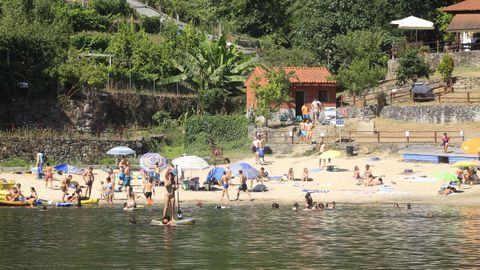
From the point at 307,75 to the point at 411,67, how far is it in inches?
257

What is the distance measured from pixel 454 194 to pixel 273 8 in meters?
38.5

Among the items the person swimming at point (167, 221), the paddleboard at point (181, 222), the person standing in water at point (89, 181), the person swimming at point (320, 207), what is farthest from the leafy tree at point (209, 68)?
the person swimming at point (167, 221)

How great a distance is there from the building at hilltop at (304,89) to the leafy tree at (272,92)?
1.39m

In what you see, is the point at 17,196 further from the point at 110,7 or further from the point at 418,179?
the point at 110,7

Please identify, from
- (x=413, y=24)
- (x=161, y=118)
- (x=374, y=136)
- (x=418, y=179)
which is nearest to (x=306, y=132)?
(x=374, y=136)

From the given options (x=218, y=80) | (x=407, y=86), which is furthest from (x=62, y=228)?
(x=407, y=86)

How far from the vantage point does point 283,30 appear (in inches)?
3196

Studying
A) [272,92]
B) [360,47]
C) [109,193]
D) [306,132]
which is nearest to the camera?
[109,193]

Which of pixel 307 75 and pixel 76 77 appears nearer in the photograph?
pixel 76 77

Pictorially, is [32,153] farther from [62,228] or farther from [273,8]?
[273,8]

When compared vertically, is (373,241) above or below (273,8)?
below

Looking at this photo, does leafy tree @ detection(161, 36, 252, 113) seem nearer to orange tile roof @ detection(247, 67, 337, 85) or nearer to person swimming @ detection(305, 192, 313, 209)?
orange tile roof @ detection(247, 67, 337, 85)

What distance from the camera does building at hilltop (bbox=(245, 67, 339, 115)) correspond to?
2549 inches

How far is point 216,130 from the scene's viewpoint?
61.8 m
